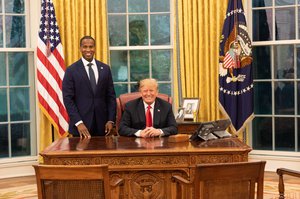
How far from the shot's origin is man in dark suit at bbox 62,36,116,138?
5.38m

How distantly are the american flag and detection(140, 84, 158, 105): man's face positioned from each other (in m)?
2.38

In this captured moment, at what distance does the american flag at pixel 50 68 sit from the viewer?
22.5 ft

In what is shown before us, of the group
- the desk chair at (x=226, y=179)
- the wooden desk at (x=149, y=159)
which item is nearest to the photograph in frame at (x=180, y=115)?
the wooden desk at (x=149, y=159)

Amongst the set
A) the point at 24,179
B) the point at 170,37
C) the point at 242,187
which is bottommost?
the point at 24,179

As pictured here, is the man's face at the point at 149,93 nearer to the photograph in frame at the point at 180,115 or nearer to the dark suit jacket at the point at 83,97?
the dark suit jacket at the point at 83,97

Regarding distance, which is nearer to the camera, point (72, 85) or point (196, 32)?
point (72, 85)

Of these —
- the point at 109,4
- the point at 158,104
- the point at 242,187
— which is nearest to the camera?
the point at 242,187

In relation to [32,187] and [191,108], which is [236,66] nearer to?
[191,108]

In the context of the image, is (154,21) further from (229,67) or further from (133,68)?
(229,67)

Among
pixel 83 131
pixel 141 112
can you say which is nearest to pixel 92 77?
pixel 83 131

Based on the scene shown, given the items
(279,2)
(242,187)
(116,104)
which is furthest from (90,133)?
(279,2)

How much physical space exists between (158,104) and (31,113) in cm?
285

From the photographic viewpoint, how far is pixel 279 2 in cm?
697

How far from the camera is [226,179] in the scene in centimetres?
291
